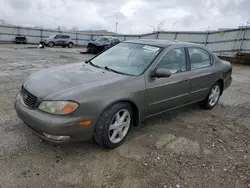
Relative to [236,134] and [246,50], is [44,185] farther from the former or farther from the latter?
[246,50]

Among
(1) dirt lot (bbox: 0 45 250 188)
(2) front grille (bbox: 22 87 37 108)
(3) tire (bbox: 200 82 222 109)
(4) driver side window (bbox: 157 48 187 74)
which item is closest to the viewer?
(1) dirt lot (bbox: 0 45 250 188)

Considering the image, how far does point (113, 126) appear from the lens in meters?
2.80

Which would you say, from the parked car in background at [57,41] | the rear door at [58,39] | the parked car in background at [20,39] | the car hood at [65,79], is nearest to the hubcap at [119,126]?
the car hood at [65,79]

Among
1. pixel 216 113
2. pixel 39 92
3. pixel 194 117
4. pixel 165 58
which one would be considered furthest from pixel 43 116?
pixel 216 113

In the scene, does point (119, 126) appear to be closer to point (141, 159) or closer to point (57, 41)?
point (141, 159)

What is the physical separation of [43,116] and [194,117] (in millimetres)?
2956

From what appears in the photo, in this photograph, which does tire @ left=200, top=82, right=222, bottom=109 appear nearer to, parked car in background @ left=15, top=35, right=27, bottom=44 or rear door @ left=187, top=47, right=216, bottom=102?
rear door @ left=187, top=47, right=216, bottom=102

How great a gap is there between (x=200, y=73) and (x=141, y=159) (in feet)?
7.03

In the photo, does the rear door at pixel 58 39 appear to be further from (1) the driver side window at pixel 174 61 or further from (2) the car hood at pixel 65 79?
(1) the driver side window at pixel 174 61

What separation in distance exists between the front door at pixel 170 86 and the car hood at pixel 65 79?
552 millimetres

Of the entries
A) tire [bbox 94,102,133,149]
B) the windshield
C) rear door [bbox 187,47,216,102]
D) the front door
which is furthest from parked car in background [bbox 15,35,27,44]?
tire [bbox 94,102,133,149]

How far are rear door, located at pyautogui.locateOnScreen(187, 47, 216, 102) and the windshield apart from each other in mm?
867

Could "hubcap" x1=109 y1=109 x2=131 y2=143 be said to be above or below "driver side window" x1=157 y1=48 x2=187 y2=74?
below

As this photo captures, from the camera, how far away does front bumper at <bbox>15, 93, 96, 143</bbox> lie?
2.34 meters
